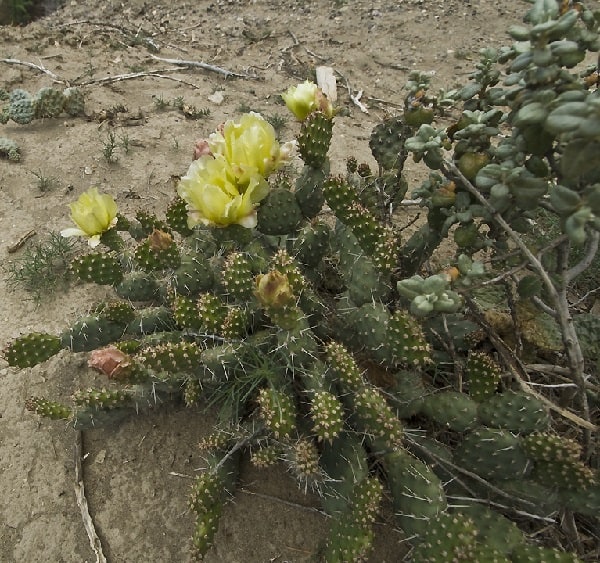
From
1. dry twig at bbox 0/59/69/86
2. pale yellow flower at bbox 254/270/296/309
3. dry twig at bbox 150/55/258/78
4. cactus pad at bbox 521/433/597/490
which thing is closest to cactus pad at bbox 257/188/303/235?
pale yellow flower at bbox 254/270/296/309

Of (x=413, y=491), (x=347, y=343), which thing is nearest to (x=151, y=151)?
(x=347, y=343)

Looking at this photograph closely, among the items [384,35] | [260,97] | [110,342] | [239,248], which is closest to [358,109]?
[260,97]

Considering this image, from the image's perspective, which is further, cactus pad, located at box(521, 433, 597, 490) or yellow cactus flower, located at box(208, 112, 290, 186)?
yellow cactus flower, located at box(208, 112, 290, 186)

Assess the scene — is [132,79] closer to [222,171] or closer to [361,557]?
[222,171]

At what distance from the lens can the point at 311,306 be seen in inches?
71.6

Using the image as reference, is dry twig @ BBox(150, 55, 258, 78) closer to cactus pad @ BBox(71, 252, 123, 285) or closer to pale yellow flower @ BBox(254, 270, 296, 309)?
cactus pad @ BBox(71, 252, 123, 285)

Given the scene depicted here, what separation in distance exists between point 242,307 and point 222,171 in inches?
18.1

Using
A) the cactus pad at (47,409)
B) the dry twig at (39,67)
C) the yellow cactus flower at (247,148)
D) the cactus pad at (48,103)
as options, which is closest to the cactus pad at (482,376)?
the yellow cactus flower at (247,148)

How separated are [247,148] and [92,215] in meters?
0.65

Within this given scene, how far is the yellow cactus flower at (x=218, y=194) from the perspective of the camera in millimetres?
1632

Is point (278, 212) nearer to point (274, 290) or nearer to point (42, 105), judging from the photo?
point (274, 290)

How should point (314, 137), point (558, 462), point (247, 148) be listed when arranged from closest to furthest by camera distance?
point (558, 462) → point (247, 148) → point (314, 137)

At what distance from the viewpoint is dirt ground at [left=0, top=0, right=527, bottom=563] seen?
72.5 inches

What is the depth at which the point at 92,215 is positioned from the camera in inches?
75.7
